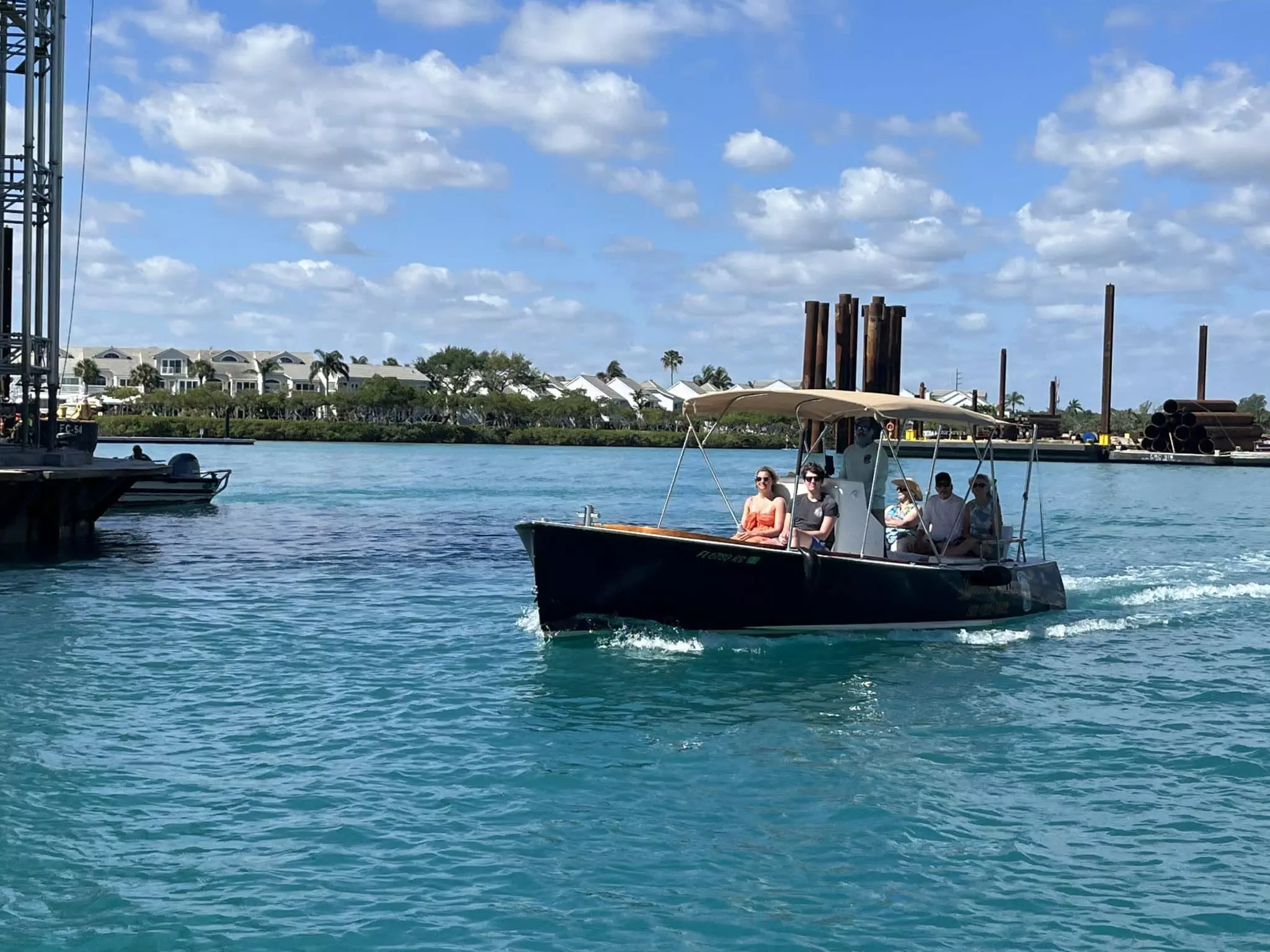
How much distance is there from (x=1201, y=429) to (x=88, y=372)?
4858 inches

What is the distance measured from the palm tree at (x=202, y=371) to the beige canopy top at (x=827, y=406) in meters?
152

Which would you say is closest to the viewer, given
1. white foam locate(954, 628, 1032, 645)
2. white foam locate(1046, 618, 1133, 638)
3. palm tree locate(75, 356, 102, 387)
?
white foam locate(954, 628, 1032, 645)

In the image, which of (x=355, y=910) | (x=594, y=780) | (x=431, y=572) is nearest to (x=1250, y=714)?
(x=594, y=780)

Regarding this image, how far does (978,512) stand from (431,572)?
11.0 m

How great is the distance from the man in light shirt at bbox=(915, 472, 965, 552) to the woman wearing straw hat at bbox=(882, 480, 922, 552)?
0.44ft

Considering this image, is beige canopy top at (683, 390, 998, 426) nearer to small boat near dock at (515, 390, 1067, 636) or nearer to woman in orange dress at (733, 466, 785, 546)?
small boat near dock at (515, 390, 1067, 636)

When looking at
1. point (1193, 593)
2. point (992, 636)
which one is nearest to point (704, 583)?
point (992, 636)

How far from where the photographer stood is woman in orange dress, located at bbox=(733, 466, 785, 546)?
15812mm

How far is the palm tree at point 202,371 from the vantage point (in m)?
159

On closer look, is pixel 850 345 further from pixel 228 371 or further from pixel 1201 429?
pixel 228 371

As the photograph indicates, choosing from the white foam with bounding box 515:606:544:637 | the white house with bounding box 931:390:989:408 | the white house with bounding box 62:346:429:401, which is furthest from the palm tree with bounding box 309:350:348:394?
the white foam with bounding box 515:606:544:637

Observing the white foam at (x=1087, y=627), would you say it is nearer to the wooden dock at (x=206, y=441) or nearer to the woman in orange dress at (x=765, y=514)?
the woman in orange dress at (x=765, y=514)

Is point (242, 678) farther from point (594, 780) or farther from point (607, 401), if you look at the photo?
point (607, 401)

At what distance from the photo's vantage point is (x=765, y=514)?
630 inches
